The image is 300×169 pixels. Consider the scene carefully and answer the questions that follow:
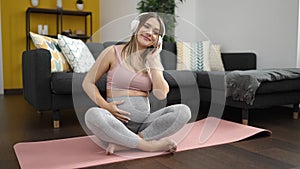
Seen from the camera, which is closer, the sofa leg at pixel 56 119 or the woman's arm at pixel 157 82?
the woman's arm at pixel 157 82

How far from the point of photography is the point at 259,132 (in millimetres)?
2047

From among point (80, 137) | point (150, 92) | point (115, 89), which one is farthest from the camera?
point (80, 137)

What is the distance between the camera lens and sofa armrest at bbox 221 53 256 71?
10.4 ft

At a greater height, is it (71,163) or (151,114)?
(151,114)

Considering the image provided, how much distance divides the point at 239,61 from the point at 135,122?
1.97m

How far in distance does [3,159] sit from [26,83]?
1126 millimetres

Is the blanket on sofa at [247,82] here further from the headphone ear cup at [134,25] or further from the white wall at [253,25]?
the headphone ear cup at [134,25]

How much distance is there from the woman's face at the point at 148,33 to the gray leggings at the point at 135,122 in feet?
0.93

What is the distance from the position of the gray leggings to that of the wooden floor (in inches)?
4.8

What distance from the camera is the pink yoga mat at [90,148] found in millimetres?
1472

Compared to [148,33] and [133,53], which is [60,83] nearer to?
[133,53]

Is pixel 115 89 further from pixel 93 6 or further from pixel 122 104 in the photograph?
pixel 93 6

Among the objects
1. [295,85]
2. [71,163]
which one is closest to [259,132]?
[295,85]

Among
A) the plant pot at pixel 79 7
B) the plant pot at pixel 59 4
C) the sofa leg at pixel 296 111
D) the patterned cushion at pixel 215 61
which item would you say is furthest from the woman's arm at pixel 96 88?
the plant pot at pixel 79 7
